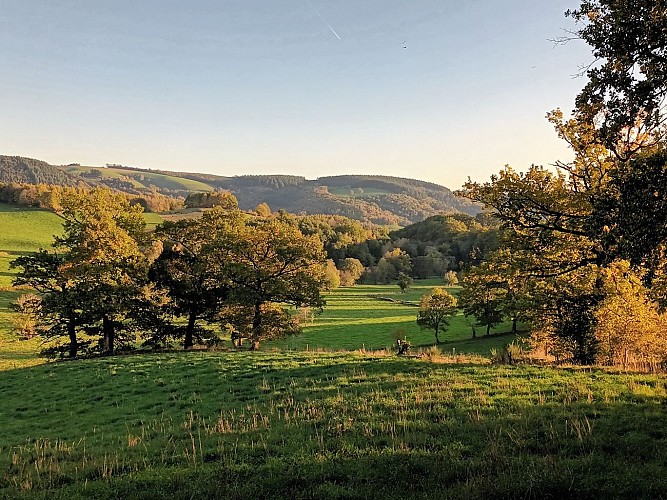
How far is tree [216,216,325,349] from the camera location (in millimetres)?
33406

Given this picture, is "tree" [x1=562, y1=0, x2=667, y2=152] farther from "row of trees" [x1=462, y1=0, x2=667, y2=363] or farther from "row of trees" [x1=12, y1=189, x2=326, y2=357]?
"row of trees" [x1=12, y1=189, x2=326, y2=357]

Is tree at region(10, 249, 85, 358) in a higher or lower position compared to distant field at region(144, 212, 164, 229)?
lower

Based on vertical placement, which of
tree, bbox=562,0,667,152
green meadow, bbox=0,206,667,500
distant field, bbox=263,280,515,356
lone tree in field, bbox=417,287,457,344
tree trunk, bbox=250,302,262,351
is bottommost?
distant field, bbox=263,280,515,356

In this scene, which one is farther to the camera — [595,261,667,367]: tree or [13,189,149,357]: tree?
[13,189,149,357]: tree

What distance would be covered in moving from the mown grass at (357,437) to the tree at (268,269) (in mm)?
14688

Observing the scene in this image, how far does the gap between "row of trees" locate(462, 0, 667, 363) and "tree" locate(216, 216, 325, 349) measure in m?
15.2

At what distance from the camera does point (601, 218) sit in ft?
39.2

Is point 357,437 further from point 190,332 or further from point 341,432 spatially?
point 190,332

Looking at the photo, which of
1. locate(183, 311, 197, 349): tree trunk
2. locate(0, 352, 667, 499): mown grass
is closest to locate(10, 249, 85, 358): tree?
locate(183, 311, 197, 349): tree trunk

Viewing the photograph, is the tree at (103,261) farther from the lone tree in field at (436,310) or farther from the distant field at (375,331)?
the lone tree in field at (436,310)

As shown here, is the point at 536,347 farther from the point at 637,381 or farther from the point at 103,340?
the point at 103,340

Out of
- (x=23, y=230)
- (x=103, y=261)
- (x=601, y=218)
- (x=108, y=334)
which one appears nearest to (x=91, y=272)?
(x=103, y=261)

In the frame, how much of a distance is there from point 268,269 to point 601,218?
85.1 ft

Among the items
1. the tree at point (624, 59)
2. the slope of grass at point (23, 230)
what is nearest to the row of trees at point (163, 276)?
the tree at point (624, 59)
